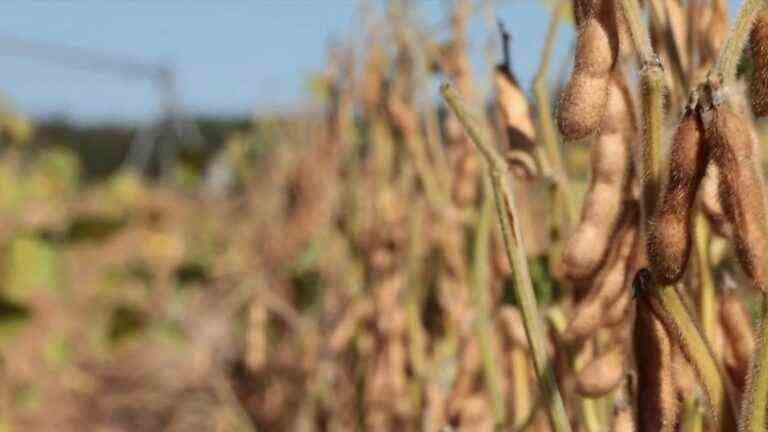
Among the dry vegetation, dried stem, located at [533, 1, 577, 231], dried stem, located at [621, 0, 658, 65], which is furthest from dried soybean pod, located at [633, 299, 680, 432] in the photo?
dried stem, located at [533, 1, 577, 231]

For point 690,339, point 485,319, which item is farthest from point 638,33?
point 485,319

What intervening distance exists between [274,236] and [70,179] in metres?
2.48

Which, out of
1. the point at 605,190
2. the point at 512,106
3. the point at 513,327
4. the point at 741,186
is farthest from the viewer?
the point at 513,327

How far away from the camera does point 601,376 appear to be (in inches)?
24.2

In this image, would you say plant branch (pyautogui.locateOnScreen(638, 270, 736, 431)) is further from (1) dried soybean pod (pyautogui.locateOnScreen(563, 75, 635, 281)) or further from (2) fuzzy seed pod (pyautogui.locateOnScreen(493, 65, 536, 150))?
(2) fuzzy seed pod (pyautogui.locateOnScreen(493, 65, 536, 150))

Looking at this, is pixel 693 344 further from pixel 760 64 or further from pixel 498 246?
pixel 498 246

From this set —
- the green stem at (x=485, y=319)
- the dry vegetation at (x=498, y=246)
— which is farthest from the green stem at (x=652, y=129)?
the green stem at (x=485, y=319)

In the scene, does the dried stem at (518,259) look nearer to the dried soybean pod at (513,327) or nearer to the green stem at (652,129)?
the green stem at (652,129)

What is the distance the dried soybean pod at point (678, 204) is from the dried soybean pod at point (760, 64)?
0.14ft

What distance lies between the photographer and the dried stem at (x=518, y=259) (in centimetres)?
54

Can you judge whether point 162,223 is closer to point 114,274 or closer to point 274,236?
point 114,274

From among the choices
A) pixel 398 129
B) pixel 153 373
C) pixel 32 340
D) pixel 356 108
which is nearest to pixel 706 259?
pixel 398 129

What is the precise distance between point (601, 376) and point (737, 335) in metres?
0.07

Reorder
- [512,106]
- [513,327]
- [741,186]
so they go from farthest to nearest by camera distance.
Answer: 1. [513,327]
2. [512,106]
3. [741,186]
